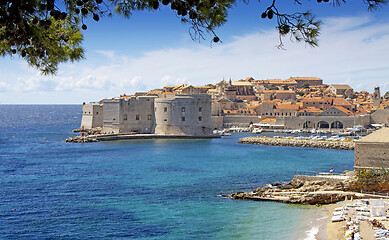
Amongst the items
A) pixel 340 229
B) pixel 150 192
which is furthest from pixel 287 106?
pixel 340 229

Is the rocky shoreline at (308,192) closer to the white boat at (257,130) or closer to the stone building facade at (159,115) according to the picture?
the stone building facade at (159,115)

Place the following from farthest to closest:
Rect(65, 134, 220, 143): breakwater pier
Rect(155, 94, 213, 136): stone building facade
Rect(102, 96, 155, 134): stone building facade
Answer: Rect(102, 96, 155, 134): stone building facade → Rect(155, 94, 213, 136): stone building facade → Rect(65, 134, 220, 143): breakwater pier

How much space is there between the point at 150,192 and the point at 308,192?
693cm

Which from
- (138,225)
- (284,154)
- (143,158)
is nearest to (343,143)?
(284,154)

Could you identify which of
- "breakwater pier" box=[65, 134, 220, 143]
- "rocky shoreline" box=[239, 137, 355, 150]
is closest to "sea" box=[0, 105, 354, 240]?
"rocky shoreline" box=[239, 137, 355, 150]

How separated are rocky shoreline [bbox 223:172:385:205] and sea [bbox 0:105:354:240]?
0.59 meters

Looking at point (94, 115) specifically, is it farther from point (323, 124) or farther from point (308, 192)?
point (308, 192)

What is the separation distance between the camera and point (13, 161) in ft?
103

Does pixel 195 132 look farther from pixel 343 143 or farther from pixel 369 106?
pixel 369 106

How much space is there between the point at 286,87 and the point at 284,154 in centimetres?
6667

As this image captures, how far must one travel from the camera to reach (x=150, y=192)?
69.4ft

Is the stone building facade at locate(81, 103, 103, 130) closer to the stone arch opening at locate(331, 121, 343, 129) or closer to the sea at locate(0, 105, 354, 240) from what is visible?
the sea at locate(0, 105, 354, 240)

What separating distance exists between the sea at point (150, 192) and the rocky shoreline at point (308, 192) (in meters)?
0.59

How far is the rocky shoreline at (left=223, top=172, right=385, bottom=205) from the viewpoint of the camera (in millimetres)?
18656
